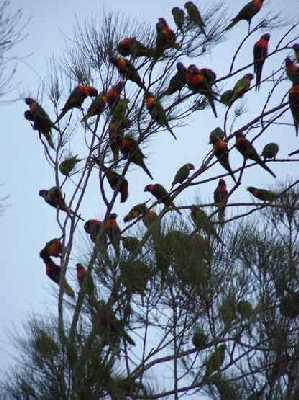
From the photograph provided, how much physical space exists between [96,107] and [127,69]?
0.79 ft

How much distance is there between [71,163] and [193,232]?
3.00ft

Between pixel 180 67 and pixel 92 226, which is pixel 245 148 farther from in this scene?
pixel 92 226

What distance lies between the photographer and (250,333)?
111 inches

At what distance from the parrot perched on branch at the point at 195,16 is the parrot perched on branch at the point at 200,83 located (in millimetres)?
198

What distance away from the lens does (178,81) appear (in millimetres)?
3307

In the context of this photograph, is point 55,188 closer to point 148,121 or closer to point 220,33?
point 148,121

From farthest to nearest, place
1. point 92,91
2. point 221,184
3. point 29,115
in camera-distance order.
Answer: point 221,184 < point 29,115 < point 92,91

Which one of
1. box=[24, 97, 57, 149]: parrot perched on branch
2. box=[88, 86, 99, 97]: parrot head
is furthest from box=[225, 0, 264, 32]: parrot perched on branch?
box=[24, 97, 57, 149]: parrot perched on branch

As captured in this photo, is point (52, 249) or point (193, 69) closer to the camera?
point (193, 69)

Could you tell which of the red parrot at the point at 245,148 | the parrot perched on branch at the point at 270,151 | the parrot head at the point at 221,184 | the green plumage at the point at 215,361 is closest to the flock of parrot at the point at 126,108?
the red parrot at the point at 245,148

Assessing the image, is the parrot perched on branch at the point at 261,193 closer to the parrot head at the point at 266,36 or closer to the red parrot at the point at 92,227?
the parrot head at the point at 266,36

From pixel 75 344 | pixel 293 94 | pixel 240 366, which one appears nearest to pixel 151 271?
pixel 75 344

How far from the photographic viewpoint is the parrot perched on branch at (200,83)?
11.0ft

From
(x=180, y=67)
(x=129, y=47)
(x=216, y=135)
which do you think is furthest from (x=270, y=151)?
(x=129, y=47)
